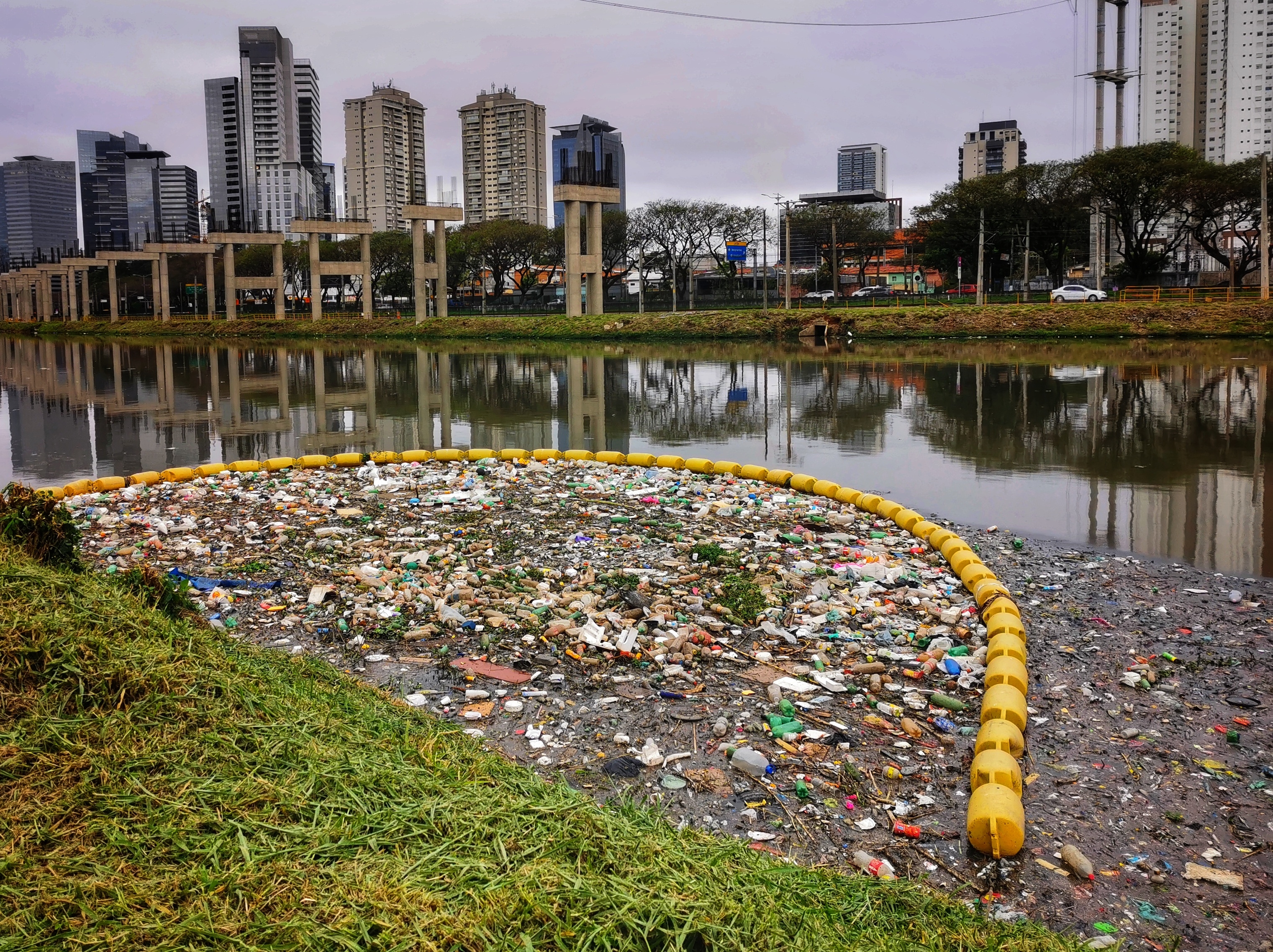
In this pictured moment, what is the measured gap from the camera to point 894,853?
4199 mm

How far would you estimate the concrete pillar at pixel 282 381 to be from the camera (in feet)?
69.4

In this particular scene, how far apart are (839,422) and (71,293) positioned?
344 ft

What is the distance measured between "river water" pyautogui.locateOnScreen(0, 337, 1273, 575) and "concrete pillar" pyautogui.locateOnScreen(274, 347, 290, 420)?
16cm

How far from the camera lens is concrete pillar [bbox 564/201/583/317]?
56562 millimetres

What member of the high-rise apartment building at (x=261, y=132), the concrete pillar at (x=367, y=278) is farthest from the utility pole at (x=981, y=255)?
the high-rise apartment building at (x=261, y=132)

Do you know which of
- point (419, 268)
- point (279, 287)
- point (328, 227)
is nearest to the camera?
point (419, 268)

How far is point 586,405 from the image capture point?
21.5 metres

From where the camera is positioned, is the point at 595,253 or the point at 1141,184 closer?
the point at 1141,184

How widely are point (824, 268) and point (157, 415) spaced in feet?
270

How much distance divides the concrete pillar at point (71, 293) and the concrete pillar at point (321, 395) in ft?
241

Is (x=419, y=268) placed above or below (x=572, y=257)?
above

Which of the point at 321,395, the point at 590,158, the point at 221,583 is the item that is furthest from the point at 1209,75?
the point at 221,583

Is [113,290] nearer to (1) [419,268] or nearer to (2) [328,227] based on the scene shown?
(2) [328,227]

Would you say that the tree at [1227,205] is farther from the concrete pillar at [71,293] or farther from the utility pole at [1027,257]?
the concrete pillar at [71,293]
